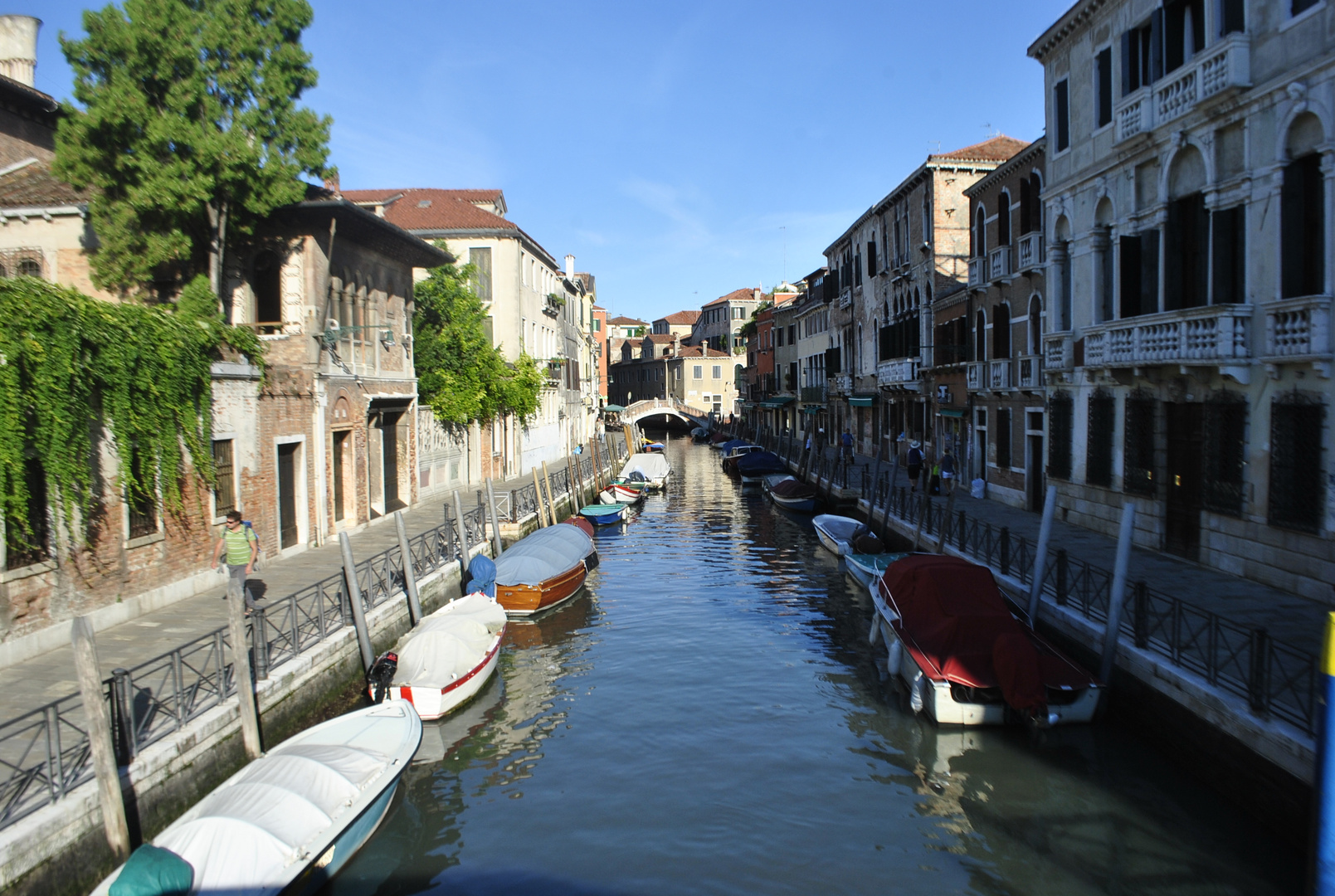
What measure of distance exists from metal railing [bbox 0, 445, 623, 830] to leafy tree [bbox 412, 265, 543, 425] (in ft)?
45.4

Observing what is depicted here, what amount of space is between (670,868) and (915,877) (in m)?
2.12

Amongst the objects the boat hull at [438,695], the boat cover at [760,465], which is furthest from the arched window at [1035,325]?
the boat cover at [760,465]

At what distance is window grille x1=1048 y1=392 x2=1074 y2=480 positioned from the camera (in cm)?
1808

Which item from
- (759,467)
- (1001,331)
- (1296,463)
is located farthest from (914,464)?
(1296,463)

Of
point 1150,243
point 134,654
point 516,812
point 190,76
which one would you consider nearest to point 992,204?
point 1150,243

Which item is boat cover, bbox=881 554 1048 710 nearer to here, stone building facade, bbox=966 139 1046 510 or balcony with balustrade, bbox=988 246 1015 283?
stone building facade, bbox=966 139 1046 510

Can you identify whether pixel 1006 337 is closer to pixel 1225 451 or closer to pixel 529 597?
pixel 1225 451

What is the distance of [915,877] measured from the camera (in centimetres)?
763

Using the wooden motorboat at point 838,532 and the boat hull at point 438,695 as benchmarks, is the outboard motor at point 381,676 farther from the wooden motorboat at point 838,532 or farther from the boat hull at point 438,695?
the wooden motorboat at point 838,532

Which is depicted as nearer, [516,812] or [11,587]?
[516,812]

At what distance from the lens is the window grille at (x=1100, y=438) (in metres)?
16.5

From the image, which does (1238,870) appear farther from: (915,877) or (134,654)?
(134,654)

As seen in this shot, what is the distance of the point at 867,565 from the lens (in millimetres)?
17922

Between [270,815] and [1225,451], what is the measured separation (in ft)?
43.0
